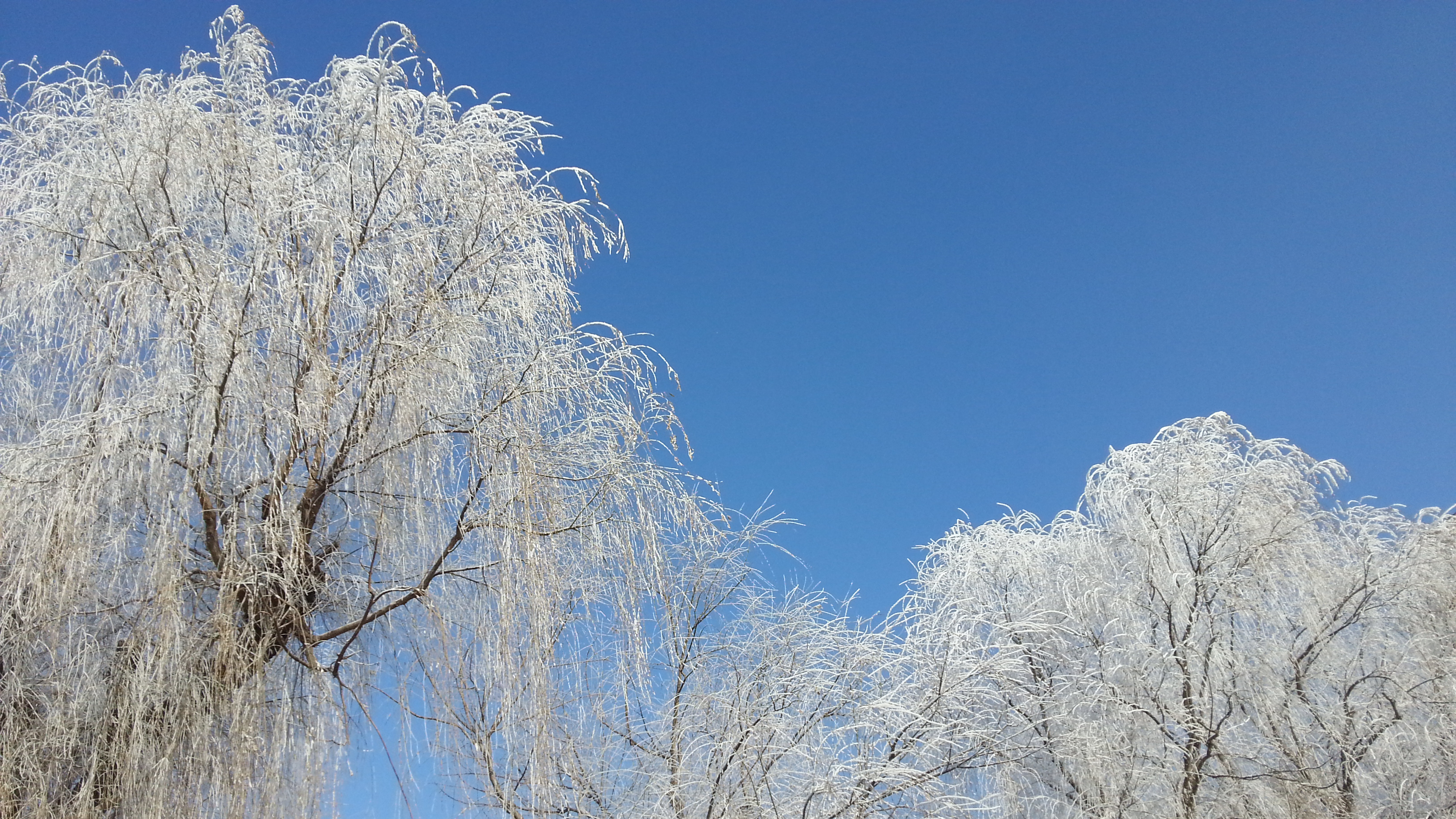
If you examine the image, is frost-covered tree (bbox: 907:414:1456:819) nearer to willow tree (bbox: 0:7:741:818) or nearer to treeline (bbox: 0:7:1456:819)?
treeline (bbox: 0:7:1456:819)

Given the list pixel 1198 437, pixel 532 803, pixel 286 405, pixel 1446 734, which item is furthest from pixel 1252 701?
pixel 286 405

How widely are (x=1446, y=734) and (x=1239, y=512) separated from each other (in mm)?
1587

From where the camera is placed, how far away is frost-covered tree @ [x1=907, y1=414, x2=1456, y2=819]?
209 inches

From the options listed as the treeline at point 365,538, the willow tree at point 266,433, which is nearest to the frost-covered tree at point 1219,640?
the treeline at point 365,538

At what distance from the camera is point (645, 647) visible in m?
4.15

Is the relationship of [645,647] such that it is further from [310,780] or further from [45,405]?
[45,405]

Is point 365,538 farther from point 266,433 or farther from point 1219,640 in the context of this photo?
point 1219,640

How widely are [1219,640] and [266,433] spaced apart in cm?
505

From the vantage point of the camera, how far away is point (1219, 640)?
5605mm

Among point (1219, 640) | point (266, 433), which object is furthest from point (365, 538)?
point (1219, 640)

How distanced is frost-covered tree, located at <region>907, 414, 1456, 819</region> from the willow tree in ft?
7.72

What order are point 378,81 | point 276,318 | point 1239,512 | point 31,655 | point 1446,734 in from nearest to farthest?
point 31,655 → point 276,318 → point 378,81 → point 1446,734 → point 1239,512

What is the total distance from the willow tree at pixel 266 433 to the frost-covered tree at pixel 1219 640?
92.7 inches

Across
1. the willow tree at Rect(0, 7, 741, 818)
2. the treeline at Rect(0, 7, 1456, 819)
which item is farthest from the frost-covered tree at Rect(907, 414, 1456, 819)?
the willow tree at Rect(0, 7, 741, 818)
